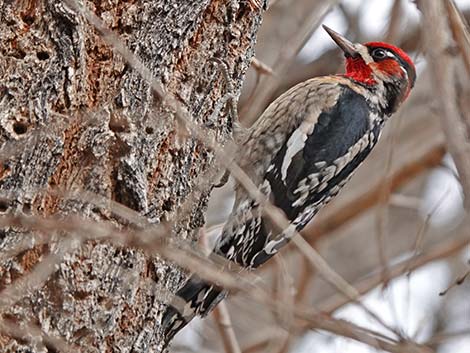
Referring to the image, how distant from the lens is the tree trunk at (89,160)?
Result: 8.93ft

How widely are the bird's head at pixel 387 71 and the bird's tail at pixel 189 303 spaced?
1365mm

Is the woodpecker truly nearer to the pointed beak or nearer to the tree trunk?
the pointed beak

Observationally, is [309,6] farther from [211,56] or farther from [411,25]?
[211,56]

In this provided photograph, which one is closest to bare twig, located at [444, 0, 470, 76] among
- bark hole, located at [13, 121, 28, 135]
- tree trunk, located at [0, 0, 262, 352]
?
tree trunk, located at [0, 0, 262, 352]

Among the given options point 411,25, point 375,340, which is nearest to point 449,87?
point 375,340

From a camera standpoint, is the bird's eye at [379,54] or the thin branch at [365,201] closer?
the bird's eye at [379,54]

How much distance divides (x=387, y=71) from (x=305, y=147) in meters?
0.68

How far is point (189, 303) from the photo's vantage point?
11.0 feet

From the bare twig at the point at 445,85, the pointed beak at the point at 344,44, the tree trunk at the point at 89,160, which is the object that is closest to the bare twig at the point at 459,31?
the bare twig at the point at 445,85

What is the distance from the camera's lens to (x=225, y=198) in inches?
208

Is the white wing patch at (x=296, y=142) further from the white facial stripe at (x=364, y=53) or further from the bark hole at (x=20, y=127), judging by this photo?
the bark hole at (x=20, y=127)

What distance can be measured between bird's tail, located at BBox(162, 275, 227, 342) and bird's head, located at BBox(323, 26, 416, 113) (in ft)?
4.48

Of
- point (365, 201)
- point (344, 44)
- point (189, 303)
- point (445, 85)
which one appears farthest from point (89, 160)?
point (365, 201)

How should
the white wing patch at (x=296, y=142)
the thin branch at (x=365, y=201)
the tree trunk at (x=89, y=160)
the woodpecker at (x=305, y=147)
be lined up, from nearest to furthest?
the tree trunk at (x=89, y=160) < the woodpecker at (x=305, y=147) < the white wing patch at (x=296, y=142) < the thin branch at (x=365, y=201)
